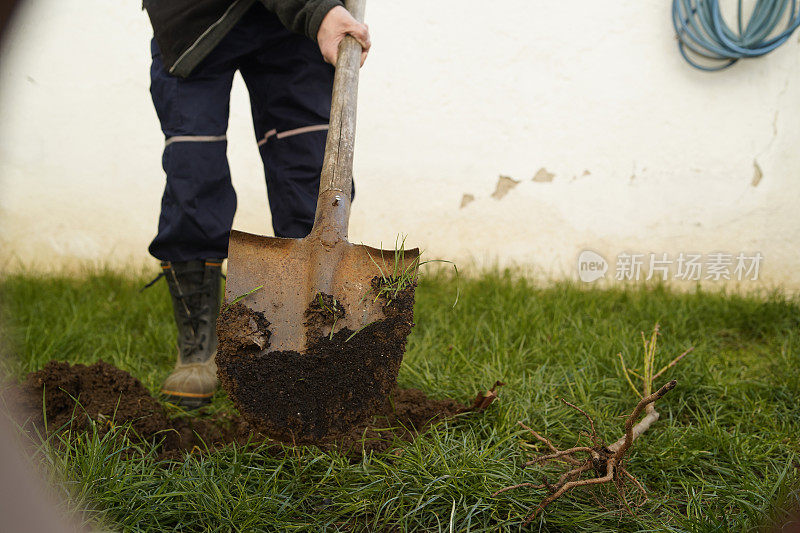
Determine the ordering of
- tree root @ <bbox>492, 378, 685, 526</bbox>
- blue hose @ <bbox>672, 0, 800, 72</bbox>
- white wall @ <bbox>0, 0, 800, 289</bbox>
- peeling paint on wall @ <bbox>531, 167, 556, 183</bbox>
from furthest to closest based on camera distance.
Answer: peeling paint on wall @ <bbox>531, 167, 556, 183</bbox>, white wall @ <bbox>0, 0, 800, 289</bbox>, blue hose @ <bbox>672, 0, 800, 72</bbox>, tree root @ <bbox>492, 378, 685, 526</bbox>

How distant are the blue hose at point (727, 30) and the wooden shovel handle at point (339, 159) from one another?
2.45m

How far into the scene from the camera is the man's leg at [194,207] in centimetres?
189

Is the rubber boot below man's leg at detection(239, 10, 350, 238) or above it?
below

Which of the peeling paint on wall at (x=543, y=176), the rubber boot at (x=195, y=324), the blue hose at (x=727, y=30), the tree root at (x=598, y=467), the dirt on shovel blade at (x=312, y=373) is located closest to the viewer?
the tree root at (x=598, y=467)

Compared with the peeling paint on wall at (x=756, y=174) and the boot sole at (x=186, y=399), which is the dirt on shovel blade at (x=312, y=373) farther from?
the peeling paint on wall at (x=756, y=174)

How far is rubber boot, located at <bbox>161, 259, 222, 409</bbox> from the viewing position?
1922mm

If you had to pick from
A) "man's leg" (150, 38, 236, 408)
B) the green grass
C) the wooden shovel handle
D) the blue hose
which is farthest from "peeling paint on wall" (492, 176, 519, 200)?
the wooden shovel handle

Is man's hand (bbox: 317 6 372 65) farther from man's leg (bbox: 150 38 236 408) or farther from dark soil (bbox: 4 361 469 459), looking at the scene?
dark soil (bbox: 4 361 469 459)

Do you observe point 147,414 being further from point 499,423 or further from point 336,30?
point 336,30

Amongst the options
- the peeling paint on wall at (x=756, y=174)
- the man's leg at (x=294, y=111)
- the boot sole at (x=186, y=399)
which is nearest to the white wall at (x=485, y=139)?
the peeling paint on wall at (x=756, y=174)

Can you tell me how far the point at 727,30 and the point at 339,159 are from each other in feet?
9.02

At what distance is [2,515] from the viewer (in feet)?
1.44

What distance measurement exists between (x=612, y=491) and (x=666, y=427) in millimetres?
432

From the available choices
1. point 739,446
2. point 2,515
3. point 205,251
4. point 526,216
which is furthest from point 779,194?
point 2,515
